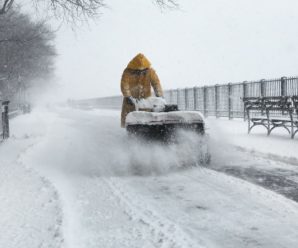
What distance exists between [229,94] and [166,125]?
637 inches

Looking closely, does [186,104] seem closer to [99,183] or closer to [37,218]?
[99,183]

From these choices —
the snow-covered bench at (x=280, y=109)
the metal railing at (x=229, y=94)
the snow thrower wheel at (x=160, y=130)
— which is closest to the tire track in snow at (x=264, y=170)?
the snow thrower wheel at (x=160, y=130)

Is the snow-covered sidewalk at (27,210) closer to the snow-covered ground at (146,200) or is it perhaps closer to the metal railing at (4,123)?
the snow-covered ground at (146,200)

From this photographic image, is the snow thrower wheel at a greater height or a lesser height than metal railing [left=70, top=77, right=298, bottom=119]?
lesser

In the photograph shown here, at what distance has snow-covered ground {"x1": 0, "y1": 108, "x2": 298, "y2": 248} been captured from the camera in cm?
439

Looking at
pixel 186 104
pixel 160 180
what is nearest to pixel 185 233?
pixel 160 180

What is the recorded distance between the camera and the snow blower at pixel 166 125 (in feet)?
27.8

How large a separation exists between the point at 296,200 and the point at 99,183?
286 centimetres

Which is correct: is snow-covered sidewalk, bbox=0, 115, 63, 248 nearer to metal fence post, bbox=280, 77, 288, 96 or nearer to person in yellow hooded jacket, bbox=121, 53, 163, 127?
person in yellow hooded jacket, bbox=121, 53, 163, 127

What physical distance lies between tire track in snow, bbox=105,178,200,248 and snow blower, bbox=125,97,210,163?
215 cm

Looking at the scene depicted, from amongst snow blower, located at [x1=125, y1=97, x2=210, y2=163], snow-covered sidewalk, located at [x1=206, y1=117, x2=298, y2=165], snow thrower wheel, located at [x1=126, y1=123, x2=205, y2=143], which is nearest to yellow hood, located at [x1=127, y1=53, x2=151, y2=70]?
snow-covered sidewalk, located at [x1=206, y1=117, x2=298, y2=165]

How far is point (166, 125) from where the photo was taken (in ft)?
28.0

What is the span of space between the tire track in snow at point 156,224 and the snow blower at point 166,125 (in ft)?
7.06

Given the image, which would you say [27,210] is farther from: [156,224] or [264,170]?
[264,170]
